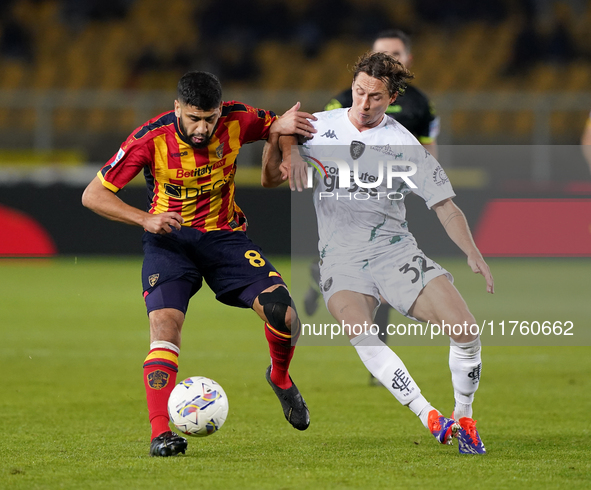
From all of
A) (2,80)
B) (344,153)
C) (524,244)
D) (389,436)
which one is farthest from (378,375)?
(2,80)

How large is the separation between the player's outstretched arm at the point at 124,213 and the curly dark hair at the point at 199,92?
55cm

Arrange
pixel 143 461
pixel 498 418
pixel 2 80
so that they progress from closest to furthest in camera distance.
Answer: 1. pixel 143 461
2. pixel 498 418
3. pixel 2 80

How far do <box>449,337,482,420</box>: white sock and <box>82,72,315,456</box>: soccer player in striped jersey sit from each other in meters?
0.86

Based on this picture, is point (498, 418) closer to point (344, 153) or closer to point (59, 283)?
point (344, 153)

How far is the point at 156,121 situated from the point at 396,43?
8.32 ft

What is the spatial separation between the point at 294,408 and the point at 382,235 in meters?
1.07

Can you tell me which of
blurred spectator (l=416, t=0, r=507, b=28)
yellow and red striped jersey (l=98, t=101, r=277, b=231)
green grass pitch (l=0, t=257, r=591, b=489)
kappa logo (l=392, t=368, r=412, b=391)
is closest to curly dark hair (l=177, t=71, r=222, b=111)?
yellow and red striped jersey (l=98, t=101, r=277, b=231)

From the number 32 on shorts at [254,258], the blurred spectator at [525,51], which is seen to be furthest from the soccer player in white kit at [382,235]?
the blurred spectator at [525,51]

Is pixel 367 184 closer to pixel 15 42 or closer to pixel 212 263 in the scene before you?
pixel 212 263

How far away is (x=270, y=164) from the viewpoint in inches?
192

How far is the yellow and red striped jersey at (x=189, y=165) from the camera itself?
15.3ft

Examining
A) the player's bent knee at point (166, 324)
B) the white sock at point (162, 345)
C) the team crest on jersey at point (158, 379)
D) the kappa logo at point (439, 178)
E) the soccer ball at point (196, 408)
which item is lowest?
the soccer ball at point (196, 408)

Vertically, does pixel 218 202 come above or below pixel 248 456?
above

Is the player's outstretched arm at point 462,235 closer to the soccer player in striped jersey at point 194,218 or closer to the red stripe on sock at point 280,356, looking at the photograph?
the soccer player in striped jersey at point 194,218
